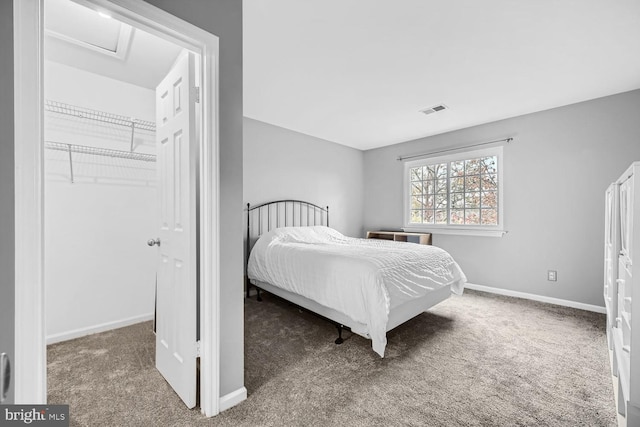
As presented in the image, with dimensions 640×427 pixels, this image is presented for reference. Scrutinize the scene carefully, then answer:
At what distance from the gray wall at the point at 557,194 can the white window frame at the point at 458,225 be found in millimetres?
79

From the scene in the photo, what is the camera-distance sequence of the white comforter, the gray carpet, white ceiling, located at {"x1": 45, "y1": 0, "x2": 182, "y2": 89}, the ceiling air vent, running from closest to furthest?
the gray carpet → white ceiling, located at {"x1": 45, "y1": 0, "x2": 182, "y2": 89} → the white comforter → the ceiling air vent

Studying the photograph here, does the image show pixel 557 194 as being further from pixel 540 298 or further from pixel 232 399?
pixel 232 399

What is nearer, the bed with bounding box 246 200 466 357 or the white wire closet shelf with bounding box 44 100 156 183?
the bed with bounding box 246 200 466 357

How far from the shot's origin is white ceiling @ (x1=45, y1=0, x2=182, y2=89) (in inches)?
68.6

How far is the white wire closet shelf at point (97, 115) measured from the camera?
2.30m

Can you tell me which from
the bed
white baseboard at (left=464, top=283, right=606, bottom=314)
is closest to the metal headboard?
the bed

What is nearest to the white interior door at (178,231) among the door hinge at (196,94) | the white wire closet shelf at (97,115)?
the door hinge at (196,94)

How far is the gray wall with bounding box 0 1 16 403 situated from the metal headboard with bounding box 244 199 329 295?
114 inches

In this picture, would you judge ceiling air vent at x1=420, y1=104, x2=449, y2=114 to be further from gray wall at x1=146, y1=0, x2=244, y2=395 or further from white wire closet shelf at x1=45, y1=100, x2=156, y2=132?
white wire closet shelf at x1=45, y1=100, x2=156, y2=132

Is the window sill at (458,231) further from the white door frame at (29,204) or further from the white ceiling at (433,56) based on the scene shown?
the white door frame at (29,204)

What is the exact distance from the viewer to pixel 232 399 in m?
1.58

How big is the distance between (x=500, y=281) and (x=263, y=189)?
11.8ft

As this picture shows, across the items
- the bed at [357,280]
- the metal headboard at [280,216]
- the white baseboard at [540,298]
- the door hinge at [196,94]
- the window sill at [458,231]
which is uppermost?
the door hinge at [196,94]

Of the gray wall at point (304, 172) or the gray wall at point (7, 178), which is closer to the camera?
the gray wall at point (7, 178)
